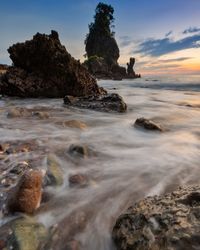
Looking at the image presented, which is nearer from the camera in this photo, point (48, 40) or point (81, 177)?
point (81, 177)

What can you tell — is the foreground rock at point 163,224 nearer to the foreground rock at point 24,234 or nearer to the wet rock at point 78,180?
the foreground rock at point 24,234

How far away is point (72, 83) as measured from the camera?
11.7 m

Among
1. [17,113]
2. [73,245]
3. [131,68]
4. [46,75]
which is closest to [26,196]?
[73,245]

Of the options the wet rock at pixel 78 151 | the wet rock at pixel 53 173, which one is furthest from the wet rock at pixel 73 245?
the wet rock at pixel 78 151

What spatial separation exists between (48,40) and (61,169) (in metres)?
9.64

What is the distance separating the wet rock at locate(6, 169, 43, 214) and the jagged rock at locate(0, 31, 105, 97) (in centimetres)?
895

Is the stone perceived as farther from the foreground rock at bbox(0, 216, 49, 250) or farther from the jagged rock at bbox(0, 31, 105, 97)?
the foreground rock at bbox(0, 216, 49, 250)

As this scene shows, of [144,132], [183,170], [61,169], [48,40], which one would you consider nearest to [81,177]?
[61,169]

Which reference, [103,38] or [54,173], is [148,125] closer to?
[54,173]

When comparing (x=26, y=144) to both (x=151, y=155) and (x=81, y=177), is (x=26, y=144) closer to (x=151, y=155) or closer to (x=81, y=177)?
(x=81, y=177)

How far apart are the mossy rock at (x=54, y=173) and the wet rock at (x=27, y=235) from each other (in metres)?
0.76

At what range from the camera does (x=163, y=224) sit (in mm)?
2059

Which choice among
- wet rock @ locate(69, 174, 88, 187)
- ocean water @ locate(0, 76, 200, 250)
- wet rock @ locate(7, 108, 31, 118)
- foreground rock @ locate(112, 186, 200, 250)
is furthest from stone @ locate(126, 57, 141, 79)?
foreground rock @ locate(112, 186, 200, 250)

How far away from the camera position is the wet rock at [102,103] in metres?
8.66
